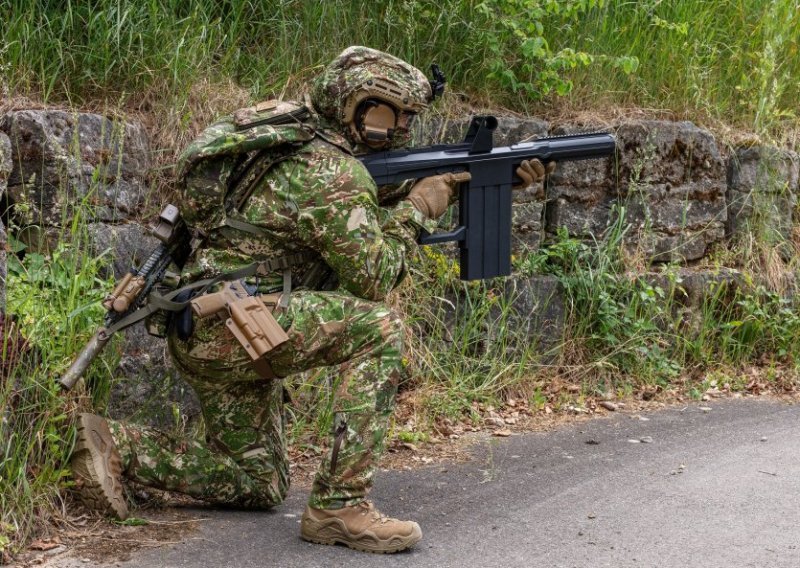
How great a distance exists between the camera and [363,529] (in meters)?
4.13

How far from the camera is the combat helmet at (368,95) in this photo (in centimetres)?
425

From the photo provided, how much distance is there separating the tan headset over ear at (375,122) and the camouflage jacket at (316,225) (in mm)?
159

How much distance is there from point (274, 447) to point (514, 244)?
2.79 metres

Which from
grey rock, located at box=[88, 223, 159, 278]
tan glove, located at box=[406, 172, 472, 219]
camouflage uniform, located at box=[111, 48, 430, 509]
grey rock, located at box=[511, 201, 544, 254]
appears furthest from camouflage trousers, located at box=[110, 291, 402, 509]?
grey rock, located at box=[511, 201, 544, 254]

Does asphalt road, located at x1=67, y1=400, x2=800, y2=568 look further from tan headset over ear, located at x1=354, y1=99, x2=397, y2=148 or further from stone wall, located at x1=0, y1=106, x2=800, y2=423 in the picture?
tan headset over ear, located at x1=354, y1=99, x2=397, y2=148

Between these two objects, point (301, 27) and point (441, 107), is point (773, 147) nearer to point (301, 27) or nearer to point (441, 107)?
point (441, 107)

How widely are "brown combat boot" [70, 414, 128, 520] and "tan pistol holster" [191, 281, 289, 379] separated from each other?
0.64m

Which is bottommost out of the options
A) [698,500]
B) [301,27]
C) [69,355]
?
[698,500]

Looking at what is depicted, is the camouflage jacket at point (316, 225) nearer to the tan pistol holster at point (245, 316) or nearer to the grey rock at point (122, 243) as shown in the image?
the tan pistol holster at point (245, 316)

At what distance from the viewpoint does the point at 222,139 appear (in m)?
4.10

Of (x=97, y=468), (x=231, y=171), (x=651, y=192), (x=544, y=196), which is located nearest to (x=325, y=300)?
(x=231, y=171)

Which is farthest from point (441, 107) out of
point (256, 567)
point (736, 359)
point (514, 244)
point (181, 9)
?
point (256, 567)

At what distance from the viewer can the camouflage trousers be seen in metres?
4.14

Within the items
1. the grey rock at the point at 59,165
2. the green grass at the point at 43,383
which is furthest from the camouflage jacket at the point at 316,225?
the grey rock at the point at 59,165
